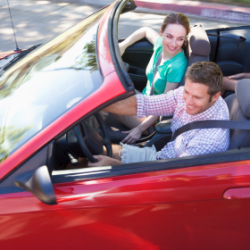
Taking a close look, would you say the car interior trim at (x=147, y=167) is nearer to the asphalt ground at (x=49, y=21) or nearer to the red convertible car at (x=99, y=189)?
the red convertible car at (x=99, y=189)

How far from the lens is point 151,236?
151 cm

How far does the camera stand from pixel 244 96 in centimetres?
185

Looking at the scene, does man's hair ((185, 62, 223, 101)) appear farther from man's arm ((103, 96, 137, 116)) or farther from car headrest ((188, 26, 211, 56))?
car headrest ((188, 26, 211, 56))

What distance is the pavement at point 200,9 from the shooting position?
20.8 feet

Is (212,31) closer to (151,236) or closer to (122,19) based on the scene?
(151,236)

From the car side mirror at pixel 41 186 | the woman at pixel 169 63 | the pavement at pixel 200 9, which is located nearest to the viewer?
the car side mirror at pixel 41 186

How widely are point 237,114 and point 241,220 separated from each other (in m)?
0.71

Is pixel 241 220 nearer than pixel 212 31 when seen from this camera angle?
Yes

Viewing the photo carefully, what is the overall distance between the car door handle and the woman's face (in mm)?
1482

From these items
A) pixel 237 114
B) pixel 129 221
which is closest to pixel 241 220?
pixel 129 221

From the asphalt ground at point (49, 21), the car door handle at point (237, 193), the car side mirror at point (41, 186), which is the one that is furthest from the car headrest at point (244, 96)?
the asphalt ground at point (49, 21)

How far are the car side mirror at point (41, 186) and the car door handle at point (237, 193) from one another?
778 mm

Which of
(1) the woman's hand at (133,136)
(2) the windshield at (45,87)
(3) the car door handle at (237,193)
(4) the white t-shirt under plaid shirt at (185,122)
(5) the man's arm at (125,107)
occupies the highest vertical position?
(2) the windshield at (45,87)

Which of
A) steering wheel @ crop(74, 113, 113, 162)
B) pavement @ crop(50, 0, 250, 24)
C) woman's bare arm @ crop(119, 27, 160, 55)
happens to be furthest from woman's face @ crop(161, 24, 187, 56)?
pavement @ crop(50, 0, 250, 24)
